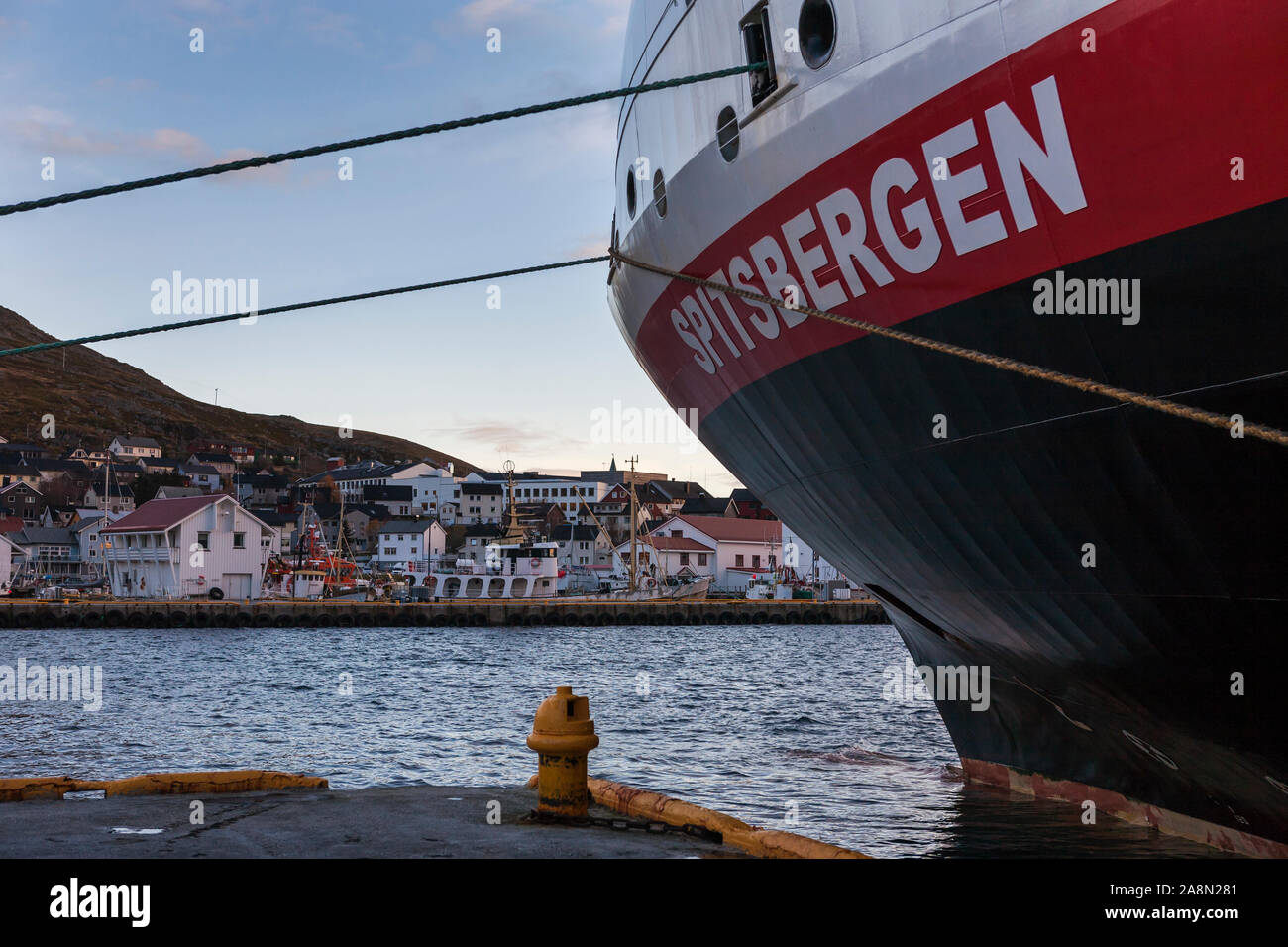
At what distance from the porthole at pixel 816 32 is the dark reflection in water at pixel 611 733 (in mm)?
5340

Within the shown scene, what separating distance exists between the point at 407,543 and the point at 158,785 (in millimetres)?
101846

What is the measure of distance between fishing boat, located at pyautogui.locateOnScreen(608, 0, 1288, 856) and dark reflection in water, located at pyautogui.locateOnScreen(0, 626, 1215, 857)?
168 centimetres

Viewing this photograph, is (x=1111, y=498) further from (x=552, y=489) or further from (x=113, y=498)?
(x=552, y=489)

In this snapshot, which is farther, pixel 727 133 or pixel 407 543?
pixel 407 543

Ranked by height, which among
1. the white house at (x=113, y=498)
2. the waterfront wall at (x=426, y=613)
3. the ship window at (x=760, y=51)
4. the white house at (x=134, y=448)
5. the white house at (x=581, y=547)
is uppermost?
the white house at (x=134, y=448)

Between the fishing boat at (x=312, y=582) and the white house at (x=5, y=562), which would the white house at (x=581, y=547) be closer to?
the fishing boat at (x=312, y=582)

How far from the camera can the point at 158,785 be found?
28.3 feet

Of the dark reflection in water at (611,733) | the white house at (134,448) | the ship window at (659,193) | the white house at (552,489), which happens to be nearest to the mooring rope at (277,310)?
the ship window at (659,193)

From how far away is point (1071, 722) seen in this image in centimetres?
835

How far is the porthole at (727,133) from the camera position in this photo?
7.13 m

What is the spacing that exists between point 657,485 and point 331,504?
4342 centimetres

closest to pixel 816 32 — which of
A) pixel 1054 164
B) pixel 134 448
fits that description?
pixel 1054 164

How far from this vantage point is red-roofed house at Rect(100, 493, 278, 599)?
68.6 m

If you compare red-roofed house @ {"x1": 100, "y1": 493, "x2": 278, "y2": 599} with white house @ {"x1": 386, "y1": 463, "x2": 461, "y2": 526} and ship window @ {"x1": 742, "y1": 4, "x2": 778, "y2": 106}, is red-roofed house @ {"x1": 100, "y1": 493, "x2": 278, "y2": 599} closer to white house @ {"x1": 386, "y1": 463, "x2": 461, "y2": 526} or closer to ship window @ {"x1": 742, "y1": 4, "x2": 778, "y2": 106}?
ship window @ {"x1": 742, "y1": 4, "x2": 778, "y2": 106}
